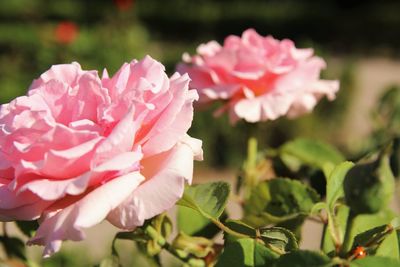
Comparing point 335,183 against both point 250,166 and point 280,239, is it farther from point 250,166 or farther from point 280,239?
point 250,166

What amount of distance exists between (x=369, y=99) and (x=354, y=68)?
111 cm

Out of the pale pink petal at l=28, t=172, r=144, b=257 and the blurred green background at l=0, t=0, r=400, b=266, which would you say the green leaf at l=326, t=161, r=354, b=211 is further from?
the blurred green background at l=0, t=0, r=400, b=266

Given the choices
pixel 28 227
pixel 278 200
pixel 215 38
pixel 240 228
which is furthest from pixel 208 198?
pixel 215 38

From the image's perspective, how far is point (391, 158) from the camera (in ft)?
1.53

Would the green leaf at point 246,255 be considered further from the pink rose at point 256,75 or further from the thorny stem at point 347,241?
the pink rose at point 256,75

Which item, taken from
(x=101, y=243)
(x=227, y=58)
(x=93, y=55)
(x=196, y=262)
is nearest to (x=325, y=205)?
(x=196, y=262)

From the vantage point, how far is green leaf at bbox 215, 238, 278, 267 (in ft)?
1.56

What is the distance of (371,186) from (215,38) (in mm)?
8467

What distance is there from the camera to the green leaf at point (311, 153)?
0.82 meters

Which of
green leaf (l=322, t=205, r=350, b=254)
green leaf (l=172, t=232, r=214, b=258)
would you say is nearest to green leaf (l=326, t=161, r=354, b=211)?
green leaf (l=322, t=205, r=350, b=254)

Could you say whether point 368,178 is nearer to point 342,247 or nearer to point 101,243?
point 342,247

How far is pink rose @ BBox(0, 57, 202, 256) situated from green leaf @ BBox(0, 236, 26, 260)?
216mm

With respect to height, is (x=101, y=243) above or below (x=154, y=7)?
above

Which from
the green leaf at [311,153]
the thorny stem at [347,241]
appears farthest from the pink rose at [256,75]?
the thorny stem at [347,241]
